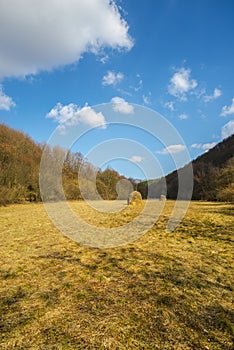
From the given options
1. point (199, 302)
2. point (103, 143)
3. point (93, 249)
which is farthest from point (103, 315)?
point (103, 143)

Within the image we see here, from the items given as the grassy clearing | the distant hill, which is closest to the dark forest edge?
the distant hill

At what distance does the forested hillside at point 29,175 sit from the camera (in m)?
22.0

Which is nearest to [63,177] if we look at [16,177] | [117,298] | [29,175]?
[29,175]

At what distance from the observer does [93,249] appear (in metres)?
6.14

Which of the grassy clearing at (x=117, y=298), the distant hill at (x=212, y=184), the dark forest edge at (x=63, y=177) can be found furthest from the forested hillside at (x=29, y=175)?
the grassy clearing at (x=117, y=298)

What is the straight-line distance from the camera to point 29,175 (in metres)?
24.6

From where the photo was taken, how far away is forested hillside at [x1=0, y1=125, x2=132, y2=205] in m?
22.0

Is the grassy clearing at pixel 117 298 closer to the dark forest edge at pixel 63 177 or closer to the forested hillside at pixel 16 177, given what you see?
the forested hillside at pixel 16 177

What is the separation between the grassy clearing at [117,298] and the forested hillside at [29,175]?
1766cm

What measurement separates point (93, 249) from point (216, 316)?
152 inches

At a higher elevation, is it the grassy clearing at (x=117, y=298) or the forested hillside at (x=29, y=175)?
the forested hillside at (x=29, y=175)

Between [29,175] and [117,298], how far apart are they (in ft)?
77.1

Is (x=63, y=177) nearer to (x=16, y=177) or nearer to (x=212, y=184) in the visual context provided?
(x=16, y=177)

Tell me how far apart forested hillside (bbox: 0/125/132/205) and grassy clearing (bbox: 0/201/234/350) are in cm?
1766
